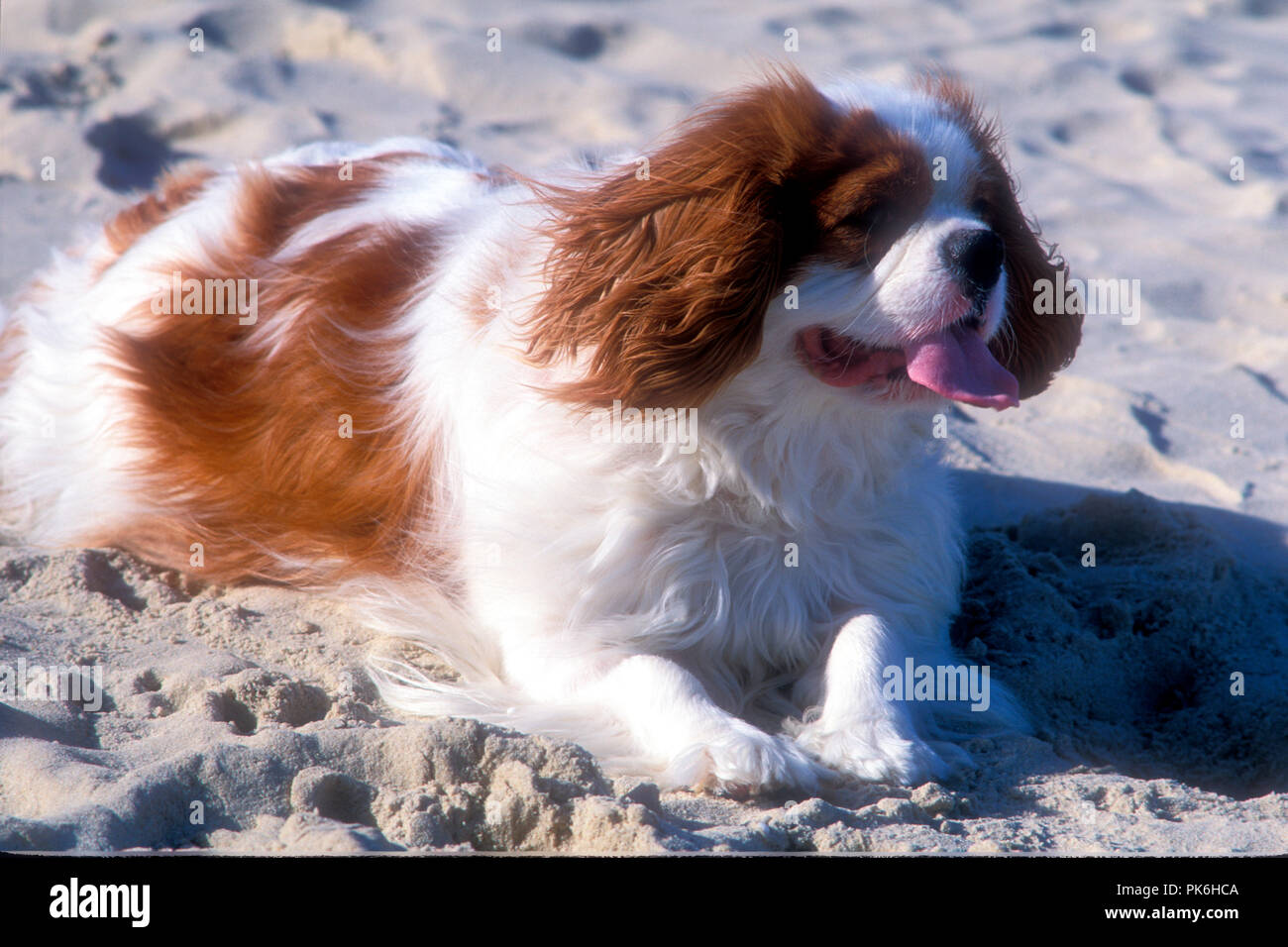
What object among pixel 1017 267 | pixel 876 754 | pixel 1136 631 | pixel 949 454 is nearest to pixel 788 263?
pixel 1017 267

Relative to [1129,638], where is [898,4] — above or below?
above

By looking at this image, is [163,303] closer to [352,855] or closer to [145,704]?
[145,704]

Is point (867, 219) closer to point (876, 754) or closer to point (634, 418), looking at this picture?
point (634, 418)

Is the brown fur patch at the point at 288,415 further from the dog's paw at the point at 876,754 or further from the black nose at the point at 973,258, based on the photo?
the black nose at the point at 973,258

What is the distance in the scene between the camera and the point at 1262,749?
3.57 m

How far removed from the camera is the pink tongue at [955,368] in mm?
3203

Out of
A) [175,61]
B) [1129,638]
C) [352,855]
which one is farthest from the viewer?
[175,61]

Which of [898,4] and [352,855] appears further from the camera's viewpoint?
[898,4]

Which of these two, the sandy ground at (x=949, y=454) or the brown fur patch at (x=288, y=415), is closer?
the sandy ground at (x=949, y=454)

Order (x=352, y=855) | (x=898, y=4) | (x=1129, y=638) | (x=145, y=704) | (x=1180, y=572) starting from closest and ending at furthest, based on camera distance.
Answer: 1. (x=352, y=855)
2. (x=145, y=704)
3. (x=1129, y=638)
4. (x=1180, y=572)
5. (x=898, y=4)

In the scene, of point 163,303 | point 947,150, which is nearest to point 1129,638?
point 947,150

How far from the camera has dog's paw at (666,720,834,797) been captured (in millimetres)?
2965

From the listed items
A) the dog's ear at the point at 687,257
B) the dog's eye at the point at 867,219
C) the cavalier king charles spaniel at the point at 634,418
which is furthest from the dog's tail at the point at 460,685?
the dog's eye at the point at 867,219
